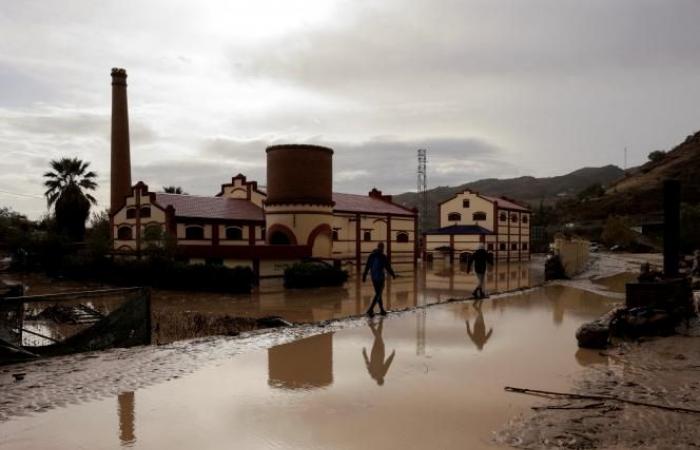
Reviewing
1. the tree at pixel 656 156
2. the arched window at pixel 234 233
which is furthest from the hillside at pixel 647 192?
the arched window at pixel 234 233

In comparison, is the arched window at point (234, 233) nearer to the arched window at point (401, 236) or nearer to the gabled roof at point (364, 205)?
the gabled roof at point (364, 205)

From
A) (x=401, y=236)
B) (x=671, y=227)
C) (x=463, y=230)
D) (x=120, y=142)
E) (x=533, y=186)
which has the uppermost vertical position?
(x=533, y=186)

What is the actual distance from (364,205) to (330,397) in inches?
1373

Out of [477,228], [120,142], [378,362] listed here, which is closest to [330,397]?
[378,362]

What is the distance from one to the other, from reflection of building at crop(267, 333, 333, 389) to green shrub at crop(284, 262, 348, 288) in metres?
15.7

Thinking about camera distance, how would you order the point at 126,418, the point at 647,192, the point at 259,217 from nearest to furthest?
the point at 126,418 < the point at 259,217 < the point at 647,192

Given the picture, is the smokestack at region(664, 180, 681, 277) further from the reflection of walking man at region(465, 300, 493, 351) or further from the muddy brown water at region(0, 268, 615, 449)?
the reflection of walking man at region(465, 300, 493, 351)

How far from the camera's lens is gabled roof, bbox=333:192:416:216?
39.0 m

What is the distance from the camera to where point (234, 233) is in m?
34.7

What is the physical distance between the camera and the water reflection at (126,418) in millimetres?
5523

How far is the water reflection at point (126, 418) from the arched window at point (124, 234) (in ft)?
98.3

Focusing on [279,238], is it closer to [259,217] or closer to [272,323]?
[259,217]

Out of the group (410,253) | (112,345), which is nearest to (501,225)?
(410,253)

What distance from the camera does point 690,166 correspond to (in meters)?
84.1
